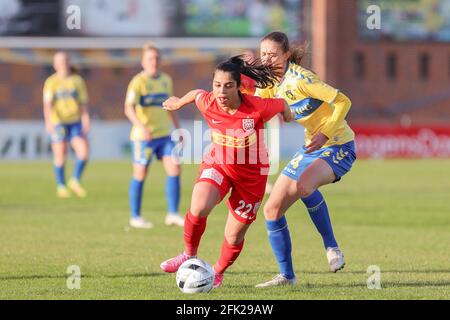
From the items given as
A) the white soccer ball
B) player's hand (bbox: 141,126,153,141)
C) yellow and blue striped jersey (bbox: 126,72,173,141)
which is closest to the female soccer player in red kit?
the white soccer ball

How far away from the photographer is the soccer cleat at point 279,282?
847 centimetres

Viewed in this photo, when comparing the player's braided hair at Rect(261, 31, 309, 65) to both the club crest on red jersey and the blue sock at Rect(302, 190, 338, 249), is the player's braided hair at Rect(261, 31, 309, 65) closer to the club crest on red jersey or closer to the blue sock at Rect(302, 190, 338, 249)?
the club crest on red jersey

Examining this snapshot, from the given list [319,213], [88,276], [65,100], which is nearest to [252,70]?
[319,213]

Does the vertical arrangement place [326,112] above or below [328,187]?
above

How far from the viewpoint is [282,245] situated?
8.66 metres

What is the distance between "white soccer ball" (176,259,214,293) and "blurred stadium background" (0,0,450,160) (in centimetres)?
2535

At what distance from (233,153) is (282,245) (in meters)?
0.94

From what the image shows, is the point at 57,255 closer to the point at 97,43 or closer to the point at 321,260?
the point at 321,260

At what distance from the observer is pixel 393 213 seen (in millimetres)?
15797

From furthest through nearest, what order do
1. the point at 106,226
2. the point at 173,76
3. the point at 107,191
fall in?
the point at 173,76 < the point at 107,191 < the point at 106,226

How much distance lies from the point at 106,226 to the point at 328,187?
8622 millimetres

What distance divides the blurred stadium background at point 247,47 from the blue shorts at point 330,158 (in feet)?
78.9

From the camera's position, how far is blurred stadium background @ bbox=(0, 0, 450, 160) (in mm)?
42156

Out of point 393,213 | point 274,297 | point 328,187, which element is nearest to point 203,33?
point 328,187
